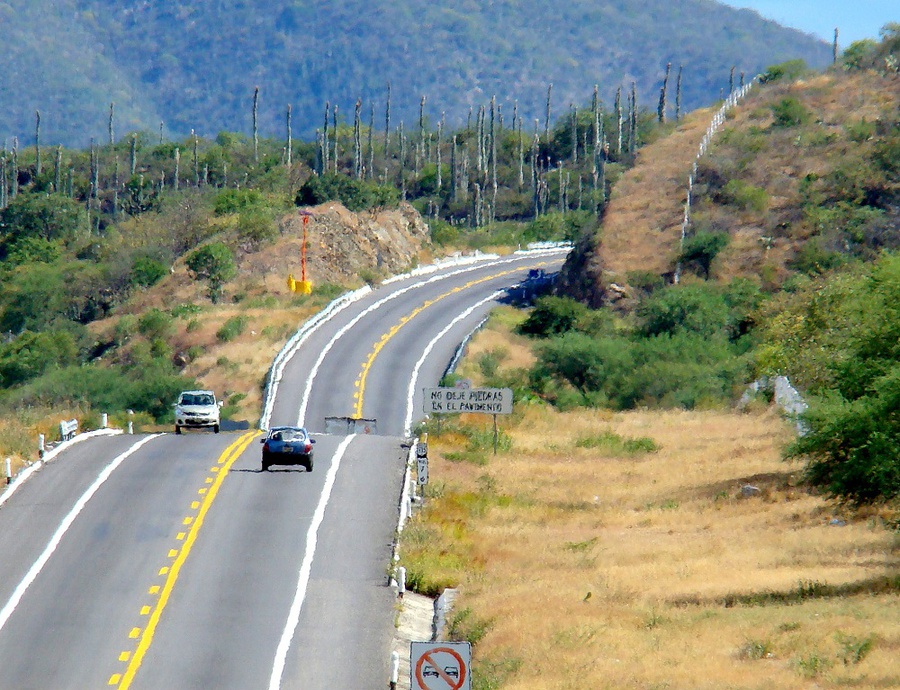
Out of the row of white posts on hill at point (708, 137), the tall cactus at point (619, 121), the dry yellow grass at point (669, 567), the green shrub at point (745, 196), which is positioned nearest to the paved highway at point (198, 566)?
the dry yellow grass at point (669, 567)

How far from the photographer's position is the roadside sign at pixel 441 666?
15672 millimetres

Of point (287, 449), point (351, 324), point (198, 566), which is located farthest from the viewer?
point (351, 324)

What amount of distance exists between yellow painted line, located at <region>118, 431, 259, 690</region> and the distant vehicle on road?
4470 mm

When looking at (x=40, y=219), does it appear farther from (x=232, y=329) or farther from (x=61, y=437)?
(x=61, y=437)

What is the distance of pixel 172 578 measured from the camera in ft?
96.8

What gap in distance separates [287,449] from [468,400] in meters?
6.34

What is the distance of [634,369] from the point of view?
67812 millimetres

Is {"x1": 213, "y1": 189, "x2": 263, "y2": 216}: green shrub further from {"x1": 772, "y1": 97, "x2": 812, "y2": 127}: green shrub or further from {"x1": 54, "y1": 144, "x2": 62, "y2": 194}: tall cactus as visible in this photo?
{"x1": 54, "y1": 144, "x2": 62, "y2": 194}: tall cactus

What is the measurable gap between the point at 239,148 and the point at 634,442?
13367cm

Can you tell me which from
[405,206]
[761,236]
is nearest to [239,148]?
[405,206]

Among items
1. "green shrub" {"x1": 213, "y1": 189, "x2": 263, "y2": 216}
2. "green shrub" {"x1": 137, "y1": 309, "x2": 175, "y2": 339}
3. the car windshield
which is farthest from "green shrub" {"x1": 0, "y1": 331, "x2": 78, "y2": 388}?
the car windshield

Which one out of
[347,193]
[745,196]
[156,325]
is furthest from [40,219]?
[745,196]

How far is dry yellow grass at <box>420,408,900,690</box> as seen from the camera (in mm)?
20828

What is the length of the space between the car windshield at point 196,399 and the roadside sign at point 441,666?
114 feet
